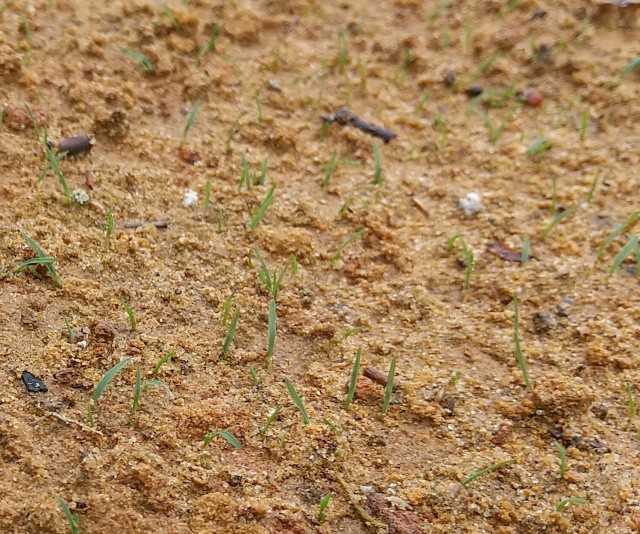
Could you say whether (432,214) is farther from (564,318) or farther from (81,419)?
(81,419)

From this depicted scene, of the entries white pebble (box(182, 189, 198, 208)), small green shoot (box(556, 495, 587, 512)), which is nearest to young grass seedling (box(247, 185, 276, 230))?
white pebble (box(182, 189, 198, 208))

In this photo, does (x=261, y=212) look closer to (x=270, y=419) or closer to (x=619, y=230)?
(x=270, y=419)

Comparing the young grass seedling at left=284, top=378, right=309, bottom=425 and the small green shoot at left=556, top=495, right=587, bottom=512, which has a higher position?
the young grass seedling at left=284, top=378, right=309, bottom=425

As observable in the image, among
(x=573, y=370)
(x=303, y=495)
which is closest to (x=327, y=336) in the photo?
(x=303, y=495)

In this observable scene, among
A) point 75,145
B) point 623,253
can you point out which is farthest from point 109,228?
point 623,253

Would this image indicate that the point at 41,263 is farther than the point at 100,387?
Yes

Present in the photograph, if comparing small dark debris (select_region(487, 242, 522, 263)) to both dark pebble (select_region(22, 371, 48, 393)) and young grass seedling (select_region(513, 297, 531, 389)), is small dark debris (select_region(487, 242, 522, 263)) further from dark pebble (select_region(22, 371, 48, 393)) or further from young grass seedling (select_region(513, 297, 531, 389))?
dark pebble (select_region(22, 371, 48, 393))
